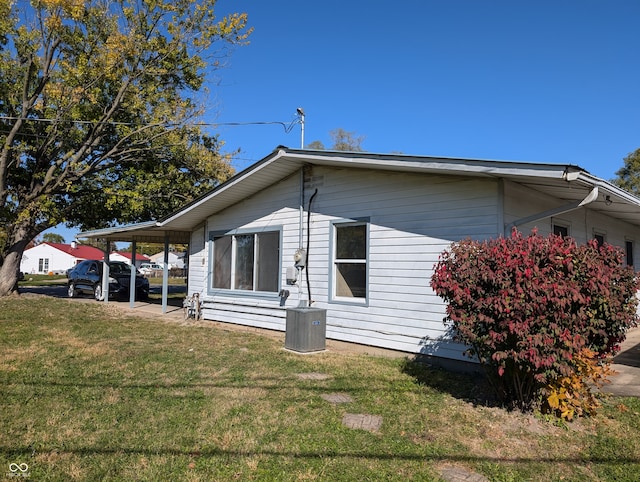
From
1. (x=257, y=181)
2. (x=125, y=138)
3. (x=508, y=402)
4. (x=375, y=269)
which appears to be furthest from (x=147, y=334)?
(x=125, y=138)

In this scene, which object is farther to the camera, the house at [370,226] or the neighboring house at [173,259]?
the neighboring house at [173,259]

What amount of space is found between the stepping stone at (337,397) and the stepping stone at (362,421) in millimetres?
438

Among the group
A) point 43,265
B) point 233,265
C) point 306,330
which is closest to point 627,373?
point 306,330

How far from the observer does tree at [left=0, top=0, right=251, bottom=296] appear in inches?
663

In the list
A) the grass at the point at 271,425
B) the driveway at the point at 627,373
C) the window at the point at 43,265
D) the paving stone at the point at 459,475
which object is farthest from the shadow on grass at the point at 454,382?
the window at the point at 43,265

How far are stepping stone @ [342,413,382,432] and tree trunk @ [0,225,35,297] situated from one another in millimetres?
18127

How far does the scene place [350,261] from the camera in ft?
27.4

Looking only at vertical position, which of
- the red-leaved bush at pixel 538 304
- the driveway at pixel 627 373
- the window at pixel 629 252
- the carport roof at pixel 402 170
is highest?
the carport roof at pixel 402 170

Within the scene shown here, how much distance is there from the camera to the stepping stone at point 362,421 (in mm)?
4375

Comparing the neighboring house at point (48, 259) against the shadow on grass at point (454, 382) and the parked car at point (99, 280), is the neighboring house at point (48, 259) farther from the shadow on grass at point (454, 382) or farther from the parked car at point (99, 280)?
the shadow on grass at point (454, 382)

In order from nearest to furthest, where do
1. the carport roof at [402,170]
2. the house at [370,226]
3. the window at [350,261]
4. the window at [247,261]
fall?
the carport roof at [402,170] → the house at [370,226] → the window at [350,261] → the window at [247,261]

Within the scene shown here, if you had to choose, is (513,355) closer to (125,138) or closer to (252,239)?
(252,239)

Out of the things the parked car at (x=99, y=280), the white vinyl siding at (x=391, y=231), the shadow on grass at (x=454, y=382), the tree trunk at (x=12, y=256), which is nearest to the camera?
the shadow on grass at (x=454, y=382)

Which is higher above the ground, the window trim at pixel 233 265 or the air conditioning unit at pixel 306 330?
the window trim at pixel 233 265
